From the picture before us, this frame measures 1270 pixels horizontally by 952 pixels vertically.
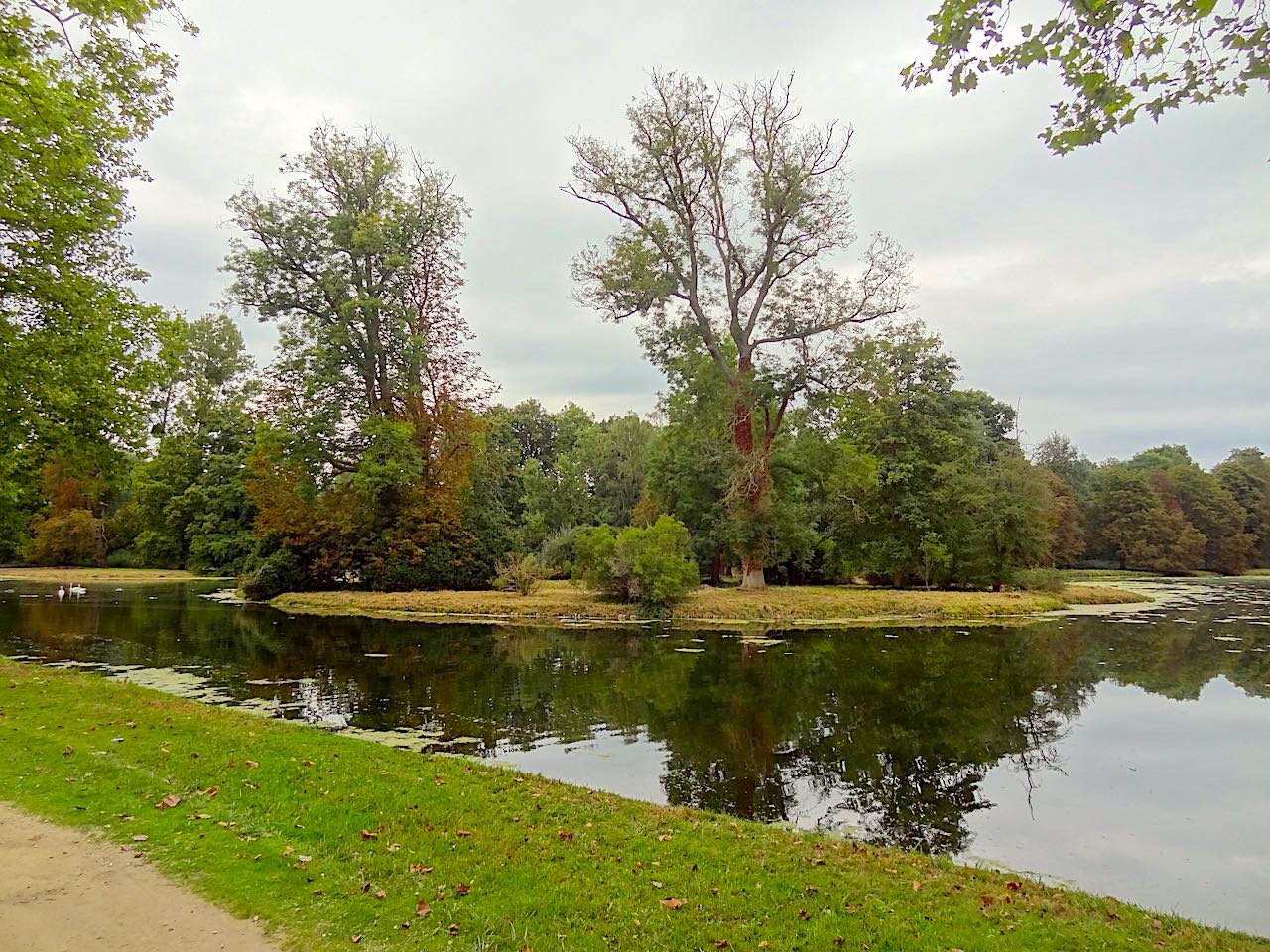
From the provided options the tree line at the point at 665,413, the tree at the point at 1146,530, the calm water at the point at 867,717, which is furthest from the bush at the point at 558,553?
the tree at the point at 1146,530

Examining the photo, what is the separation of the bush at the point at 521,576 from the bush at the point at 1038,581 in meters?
19.7

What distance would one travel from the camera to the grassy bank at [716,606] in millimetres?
23000

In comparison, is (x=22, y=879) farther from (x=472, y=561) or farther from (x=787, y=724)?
(x=472, y=561)

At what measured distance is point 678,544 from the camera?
23.6m

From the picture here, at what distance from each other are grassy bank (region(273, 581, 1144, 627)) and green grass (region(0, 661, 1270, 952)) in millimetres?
16078

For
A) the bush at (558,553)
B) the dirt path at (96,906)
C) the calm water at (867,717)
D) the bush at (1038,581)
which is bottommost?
the calm water at (867,717)

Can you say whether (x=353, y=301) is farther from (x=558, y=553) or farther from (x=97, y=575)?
(x=97, y=575)

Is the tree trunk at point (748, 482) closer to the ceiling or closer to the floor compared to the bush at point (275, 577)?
closer to the ceiling

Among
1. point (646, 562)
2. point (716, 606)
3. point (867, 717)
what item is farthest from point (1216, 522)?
point (867, 717)

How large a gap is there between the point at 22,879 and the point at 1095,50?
27.2 feet

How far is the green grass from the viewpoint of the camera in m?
4.18

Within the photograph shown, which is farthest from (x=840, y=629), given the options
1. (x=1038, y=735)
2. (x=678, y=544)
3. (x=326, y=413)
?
(x=326, y=413)

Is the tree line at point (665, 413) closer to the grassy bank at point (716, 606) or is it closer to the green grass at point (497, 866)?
the grassy bank at point (716, 606)

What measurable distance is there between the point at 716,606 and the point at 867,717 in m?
12.4
